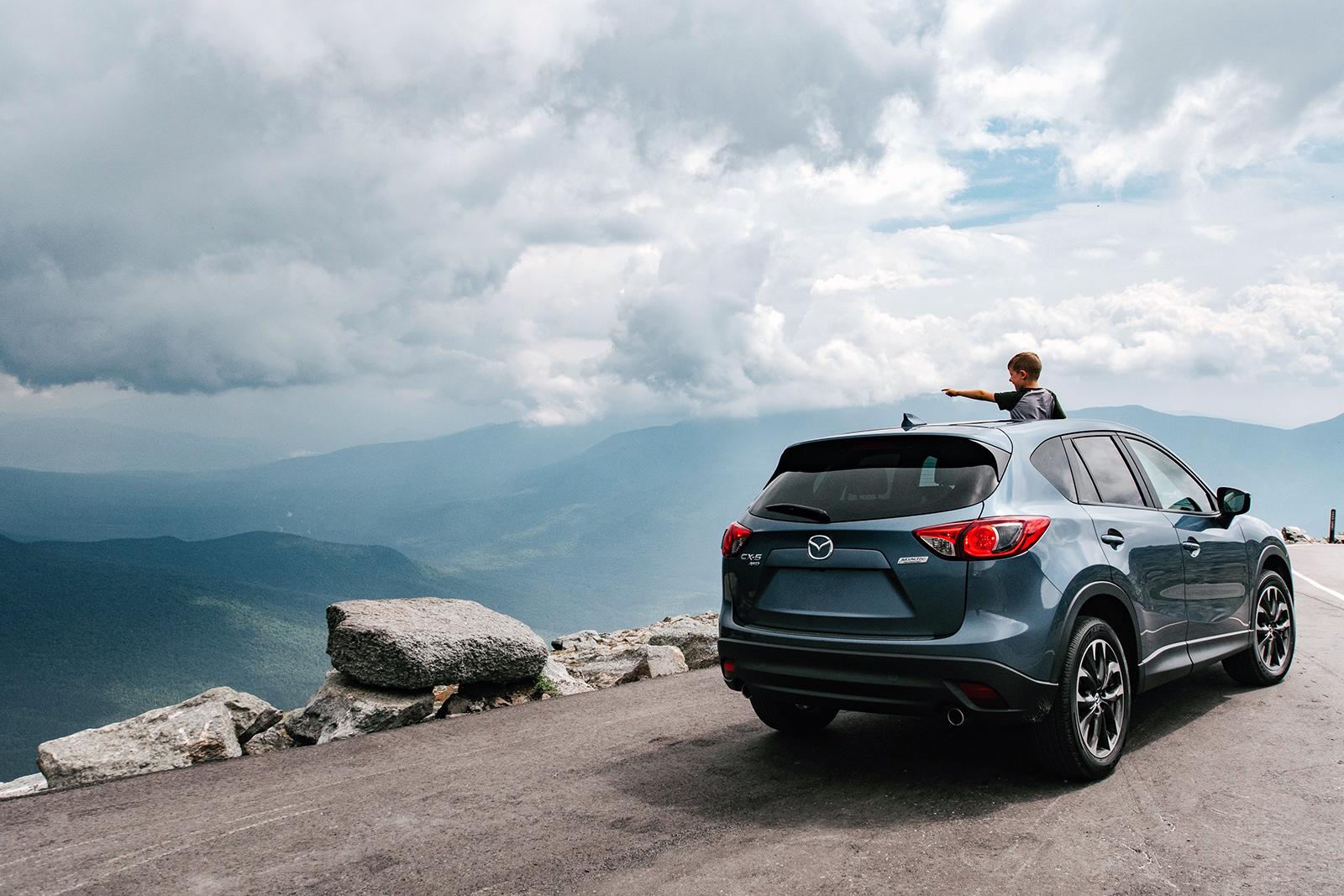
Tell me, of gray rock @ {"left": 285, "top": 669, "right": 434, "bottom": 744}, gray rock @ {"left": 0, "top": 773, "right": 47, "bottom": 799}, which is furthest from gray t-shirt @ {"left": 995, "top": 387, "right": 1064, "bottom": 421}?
gray rock @ {"left": 0, "top": 773, "right": 47, "bottom": 799}

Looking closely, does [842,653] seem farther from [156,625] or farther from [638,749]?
[156,625]

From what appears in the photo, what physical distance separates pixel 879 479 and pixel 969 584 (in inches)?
28.6

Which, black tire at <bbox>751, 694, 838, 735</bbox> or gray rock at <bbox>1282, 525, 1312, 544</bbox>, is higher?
black tire at <bbox>751, 694, 838, 735</bbox>

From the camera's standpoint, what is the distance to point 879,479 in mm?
4289

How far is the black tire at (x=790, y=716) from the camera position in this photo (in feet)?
17.0

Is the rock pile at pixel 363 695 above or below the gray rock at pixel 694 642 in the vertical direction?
above

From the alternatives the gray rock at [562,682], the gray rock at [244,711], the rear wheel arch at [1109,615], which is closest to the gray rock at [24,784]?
the gray rock at [244,711]

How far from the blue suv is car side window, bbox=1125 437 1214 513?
0.67 feet

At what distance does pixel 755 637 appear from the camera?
4.37m

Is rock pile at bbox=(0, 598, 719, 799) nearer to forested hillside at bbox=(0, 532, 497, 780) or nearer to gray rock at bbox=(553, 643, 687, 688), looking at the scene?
gray rock at bbox=(553, 643, 687, 688)

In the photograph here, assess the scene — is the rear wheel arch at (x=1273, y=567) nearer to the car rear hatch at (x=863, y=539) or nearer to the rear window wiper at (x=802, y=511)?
the car rear hatch at (x=863, y=539)

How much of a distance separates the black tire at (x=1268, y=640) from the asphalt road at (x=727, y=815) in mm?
292

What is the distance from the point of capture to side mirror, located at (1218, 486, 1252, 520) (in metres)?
5.65

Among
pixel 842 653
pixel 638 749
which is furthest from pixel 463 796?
pixel 842 653
